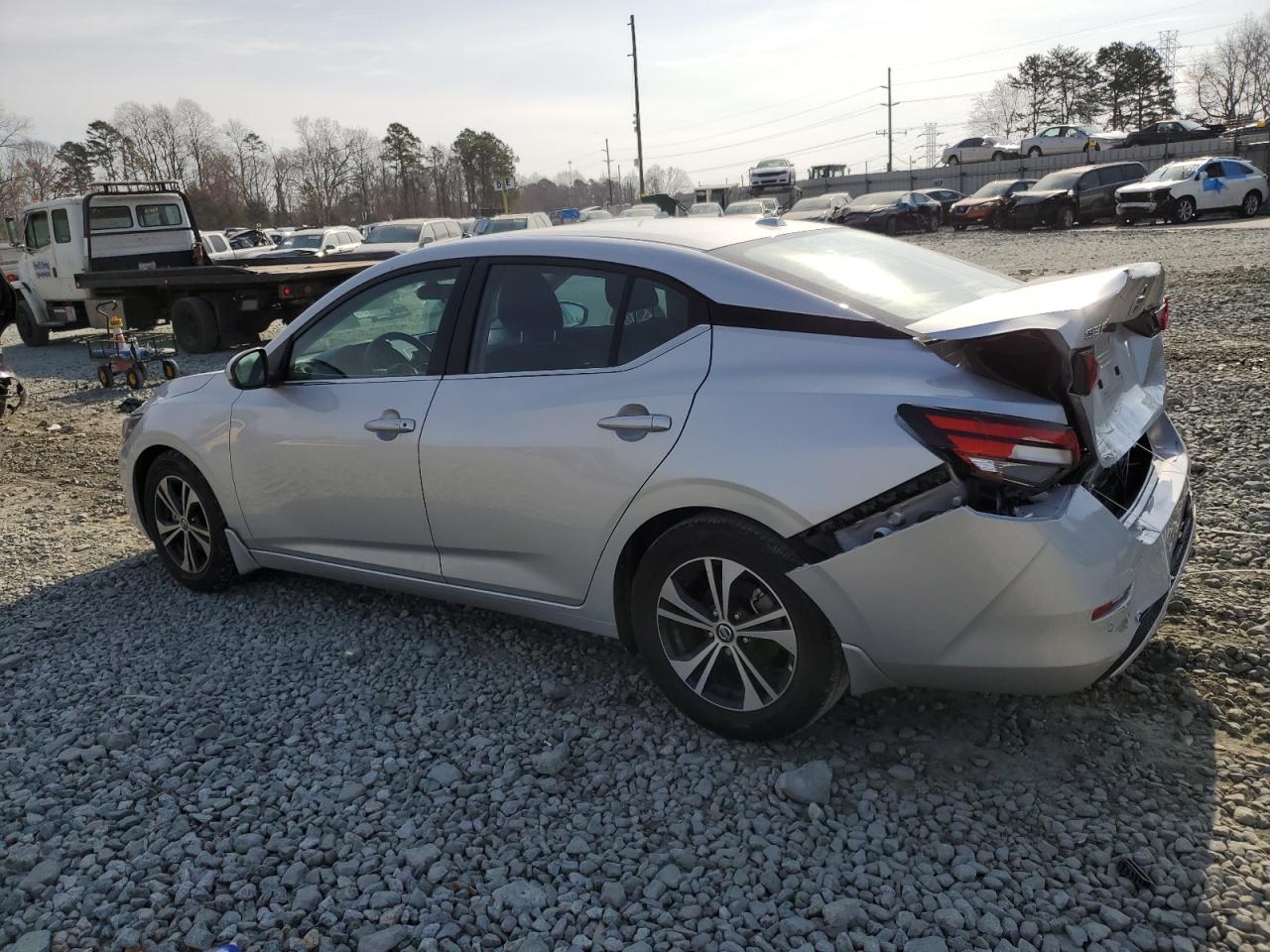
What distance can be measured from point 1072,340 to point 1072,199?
30933 millimetres

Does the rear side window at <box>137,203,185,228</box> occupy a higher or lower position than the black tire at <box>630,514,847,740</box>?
higher

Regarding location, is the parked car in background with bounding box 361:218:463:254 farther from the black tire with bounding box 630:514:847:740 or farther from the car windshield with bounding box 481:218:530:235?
the black tire with bounding box 630:514:847:740

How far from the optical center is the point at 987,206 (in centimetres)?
3259

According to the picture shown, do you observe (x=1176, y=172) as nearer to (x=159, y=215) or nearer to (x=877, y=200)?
(x=877, y=200)

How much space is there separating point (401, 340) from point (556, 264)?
0.82 meters

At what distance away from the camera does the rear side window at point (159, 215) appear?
16.9 metres

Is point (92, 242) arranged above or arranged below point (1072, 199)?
below

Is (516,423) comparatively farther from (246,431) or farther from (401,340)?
(246,431)

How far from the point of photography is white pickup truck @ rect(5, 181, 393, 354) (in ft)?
47.2

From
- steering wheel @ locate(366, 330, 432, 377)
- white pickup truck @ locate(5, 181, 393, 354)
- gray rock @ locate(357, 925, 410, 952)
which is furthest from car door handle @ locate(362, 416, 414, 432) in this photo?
white pickup truck @ locate(5, 181, 393, 354)

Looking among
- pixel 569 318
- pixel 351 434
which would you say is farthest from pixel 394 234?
pixel 569 318

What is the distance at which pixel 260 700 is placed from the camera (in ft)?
12.5

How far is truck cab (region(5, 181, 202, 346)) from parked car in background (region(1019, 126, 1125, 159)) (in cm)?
4455

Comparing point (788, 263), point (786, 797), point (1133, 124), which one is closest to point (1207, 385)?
point (788, 263)
